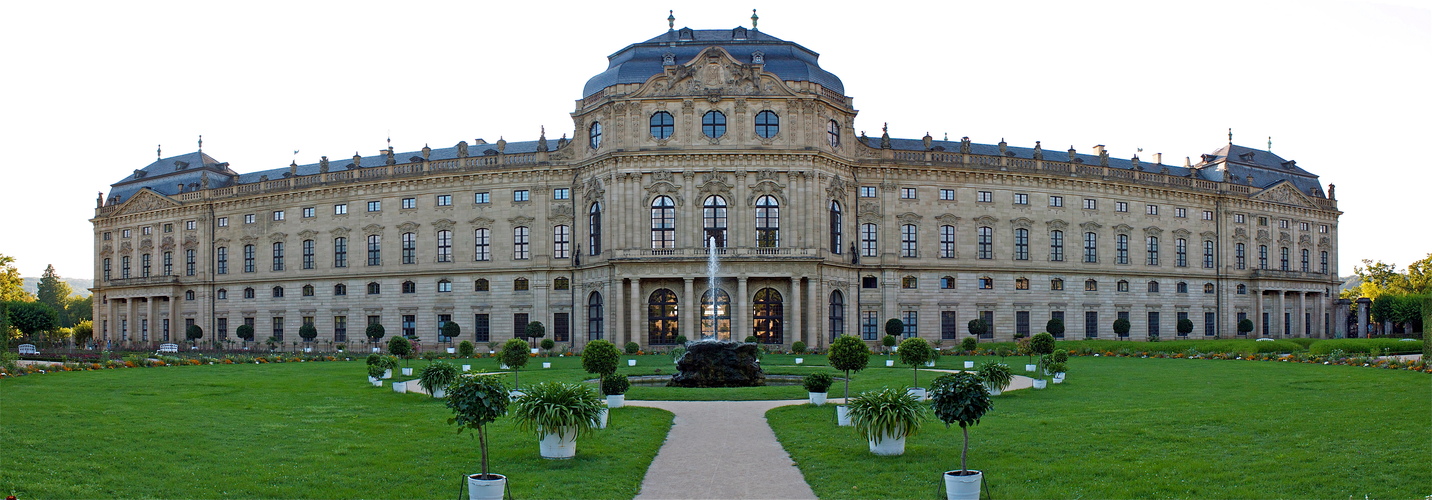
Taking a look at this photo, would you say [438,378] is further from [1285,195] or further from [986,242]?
[1285,195]

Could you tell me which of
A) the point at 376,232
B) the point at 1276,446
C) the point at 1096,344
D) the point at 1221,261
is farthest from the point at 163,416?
the point at 1221,261

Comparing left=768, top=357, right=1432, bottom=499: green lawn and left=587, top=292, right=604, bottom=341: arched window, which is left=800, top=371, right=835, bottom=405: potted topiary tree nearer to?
left=768, top=357, right=1432, bottom=499: green lawn

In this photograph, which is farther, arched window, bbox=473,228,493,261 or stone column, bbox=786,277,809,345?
arched window, bbox=473,228,493,261

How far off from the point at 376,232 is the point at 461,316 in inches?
351

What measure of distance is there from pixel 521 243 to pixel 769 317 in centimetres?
1737

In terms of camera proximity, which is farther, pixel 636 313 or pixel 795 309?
pixel 636 313

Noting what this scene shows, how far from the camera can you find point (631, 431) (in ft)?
69.7

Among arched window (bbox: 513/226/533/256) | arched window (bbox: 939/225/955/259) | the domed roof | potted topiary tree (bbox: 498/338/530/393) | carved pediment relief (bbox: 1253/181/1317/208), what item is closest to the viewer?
potted topiary tree (bbox: 498/338/530/393)

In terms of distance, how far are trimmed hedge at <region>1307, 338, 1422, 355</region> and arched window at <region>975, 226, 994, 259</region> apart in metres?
24.2

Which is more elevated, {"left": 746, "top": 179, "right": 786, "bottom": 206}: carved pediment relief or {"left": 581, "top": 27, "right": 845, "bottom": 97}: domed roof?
{"left": 581, "top": 27, "right": 845, "bottom": 97}: domed roof

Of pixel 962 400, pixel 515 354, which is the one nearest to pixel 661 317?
pixel 515 354

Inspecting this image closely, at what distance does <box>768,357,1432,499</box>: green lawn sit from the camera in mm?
14539

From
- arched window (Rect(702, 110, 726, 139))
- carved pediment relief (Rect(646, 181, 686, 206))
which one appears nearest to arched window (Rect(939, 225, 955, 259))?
arched window (Rect(702, 110, 726, 139))

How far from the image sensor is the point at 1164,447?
17.7m
